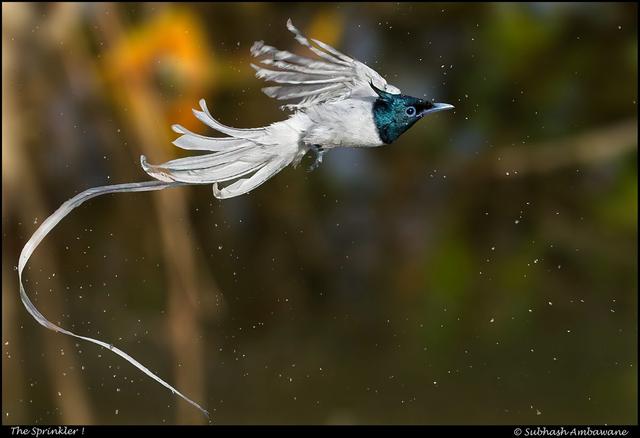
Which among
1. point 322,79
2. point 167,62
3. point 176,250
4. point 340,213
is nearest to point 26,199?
point 176,250

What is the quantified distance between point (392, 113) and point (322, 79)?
0.11 meters

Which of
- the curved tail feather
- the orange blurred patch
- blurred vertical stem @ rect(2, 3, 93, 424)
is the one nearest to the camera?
the curved tail feather

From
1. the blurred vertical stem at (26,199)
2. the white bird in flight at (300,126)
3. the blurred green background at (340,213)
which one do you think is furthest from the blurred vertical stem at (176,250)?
the white bird in flight at (300,126)

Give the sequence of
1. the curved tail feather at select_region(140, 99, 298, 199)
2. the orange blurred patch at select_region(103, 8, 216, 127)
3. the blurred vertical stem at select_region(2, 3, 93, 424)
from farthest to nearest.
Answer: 1. the orange blurred patch at select_region(103, 8, 216, 127)
2. the blurred vertical stem at select_region(2, 3, 93, 424)
3. the curved tail feather at select_region(140, 99, 298, 199)

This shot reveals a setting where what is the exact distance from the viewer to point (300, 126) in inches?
47.5

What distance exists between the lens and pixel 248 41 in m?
3.28

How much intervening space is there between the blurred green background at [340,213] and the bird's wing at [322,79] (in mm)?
1658

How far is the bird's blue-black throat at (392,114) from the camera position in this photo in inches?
47.5

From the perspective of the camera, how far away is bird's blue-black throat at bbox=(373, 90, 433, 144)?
1.21m

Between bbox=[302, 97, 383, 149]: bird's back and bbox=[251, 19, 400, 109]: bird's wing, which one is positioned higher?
bbox=[251, 19, 400, 109]: bird's wing

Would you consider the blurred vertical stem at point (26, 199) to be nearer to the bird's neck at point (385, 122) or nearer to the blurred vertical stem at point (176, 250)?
the blurred vertical stem at point (176, 250)

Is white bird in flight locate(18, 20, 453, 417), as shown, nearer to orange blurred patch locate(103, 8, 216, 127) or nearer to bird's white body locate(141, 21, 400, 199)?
bird's white body locate(141, 21, 400, 199)

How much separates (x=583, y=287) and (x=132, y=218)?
5.04 ft

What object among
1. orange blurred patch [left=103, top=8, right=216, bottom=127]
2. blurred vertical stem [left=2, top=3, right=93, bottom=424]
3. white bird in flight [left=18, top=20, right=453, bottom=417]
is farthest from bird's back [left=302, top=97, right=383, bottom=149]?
orange blurred patch [left=103, top=8, right=216, bottom=127]
